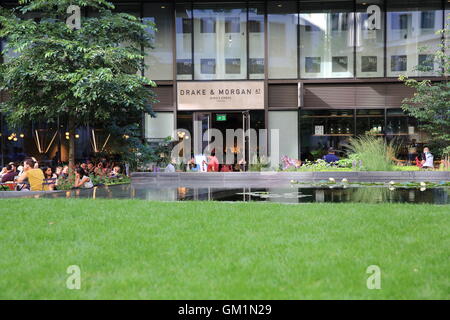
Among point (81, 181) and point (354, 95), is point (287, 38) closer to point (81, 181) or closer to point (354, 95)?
point (354, 95)

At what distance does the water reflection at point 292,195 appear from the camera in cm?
1239

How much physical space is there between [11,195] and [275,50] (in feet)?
53.0

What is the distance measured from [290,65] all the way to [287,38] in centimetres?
145

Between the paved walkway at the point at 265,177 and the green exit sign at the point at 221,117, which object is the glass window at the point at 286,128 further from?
the paved walkway at the point at 265,177

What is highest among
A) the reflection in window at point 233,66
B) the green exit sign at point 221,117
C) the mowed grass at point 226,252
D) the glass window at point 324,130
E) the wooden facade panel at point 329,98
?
the reflection in window at point 233,66

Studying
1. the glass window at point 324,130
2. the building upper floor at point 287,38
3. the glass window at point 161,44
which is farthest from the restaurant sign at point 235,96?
the glass window at point 324,130

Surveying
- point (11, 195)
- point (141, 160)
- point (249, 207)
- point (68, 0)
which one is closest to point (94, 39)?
point (68, 0)

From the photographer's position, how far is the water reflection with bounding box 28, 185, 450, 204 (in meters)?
12.4

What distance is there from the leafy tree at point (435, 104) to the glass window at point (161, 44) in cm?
1167

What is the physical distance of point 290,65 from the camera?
25750mm

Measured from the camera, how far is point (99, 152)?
2267cm

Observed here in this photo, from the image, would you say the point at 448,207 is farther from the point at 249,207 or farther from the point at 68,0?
the point at 68,0

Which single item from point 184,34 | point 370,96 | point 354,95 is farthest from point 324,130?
point 184,34

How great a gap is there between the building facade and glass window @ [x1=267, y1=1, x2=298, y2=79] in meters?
0.05
